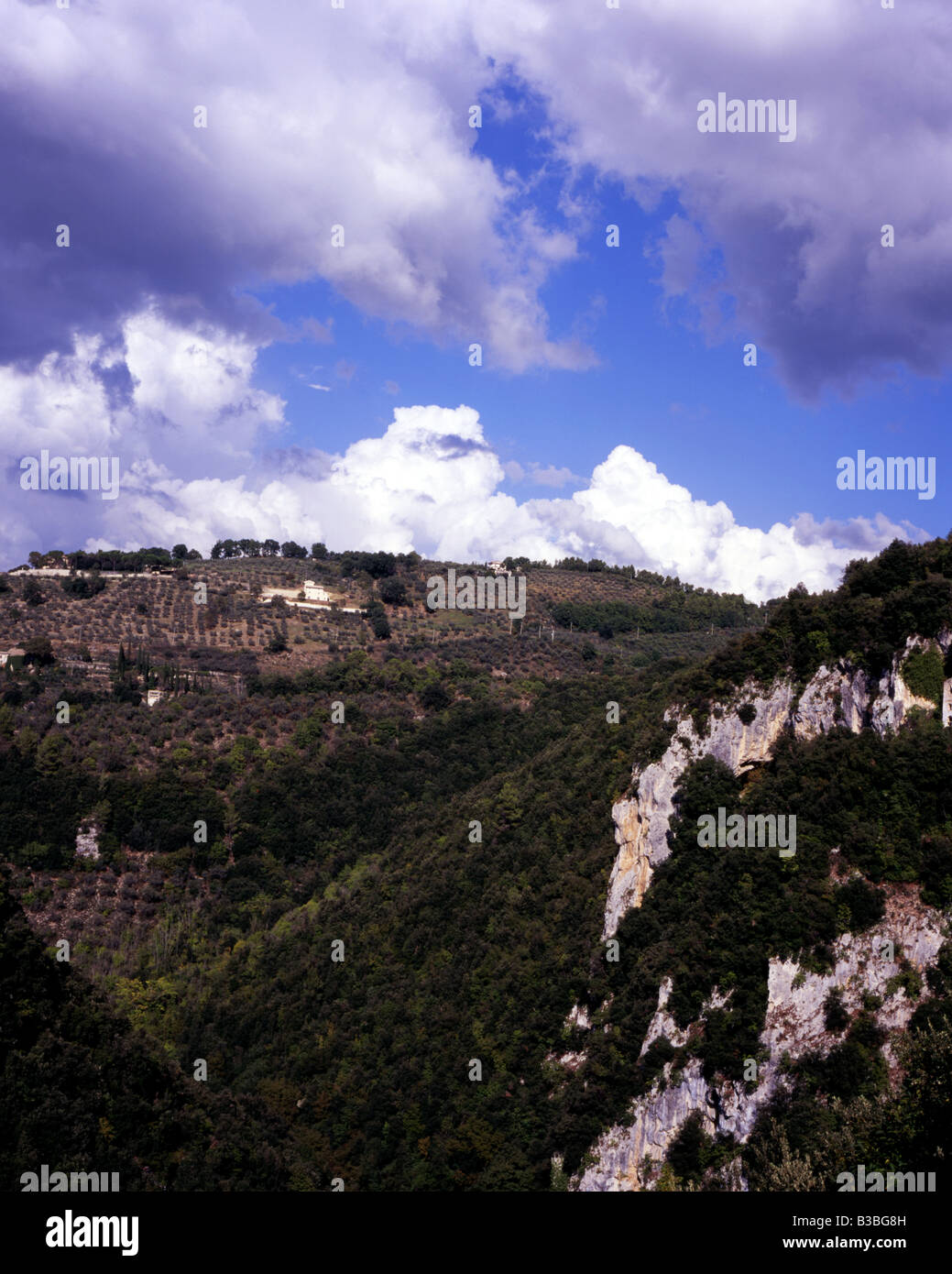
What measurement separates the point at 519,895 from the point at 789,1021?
69.2 ft

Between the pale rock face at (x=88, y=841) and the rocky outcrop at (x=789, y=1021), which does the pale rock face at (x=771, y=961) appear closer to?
the rocky outcrop at (x=789, y=1021)

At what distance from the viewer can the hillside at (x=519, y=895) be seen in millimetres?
27203

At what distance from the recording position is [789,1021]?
27.3m

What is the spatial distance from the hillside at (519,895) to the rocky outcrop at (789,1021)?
0.26 ft

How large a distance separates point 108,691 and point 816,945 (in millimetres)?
70563

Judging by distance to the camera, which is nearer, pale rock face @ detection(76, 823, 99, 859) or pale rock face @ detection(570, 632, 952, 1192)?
pale rock face @ detection(570, 632, 952, 1192)

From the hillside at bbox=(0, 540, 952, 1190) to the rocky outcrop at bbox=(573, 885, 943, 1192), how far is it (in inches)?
3.2

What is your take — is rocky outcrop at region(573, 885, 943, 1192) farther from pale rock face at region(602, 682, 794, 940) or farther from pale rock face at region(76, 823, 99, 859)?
pale rock face at region(76, 823, 99, 859)

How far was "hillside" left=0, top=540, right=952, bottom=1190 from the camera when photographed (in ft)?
89.2

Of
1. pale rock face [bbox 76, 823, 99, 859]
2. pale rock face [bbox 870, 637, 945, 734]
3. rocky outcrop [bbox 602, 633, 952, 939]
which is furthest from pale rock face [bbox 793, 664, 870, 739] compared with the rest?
pale rock face [bbox 76, 823, 99, 859]

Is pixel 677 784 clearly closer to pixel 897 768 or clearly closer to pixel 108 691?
pixel 897 768

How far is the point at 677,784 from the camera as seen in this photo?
37.2 m

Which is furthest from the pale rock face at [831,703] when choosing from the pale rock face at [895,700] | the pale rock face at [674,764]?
the pale rock face at [674,764]
